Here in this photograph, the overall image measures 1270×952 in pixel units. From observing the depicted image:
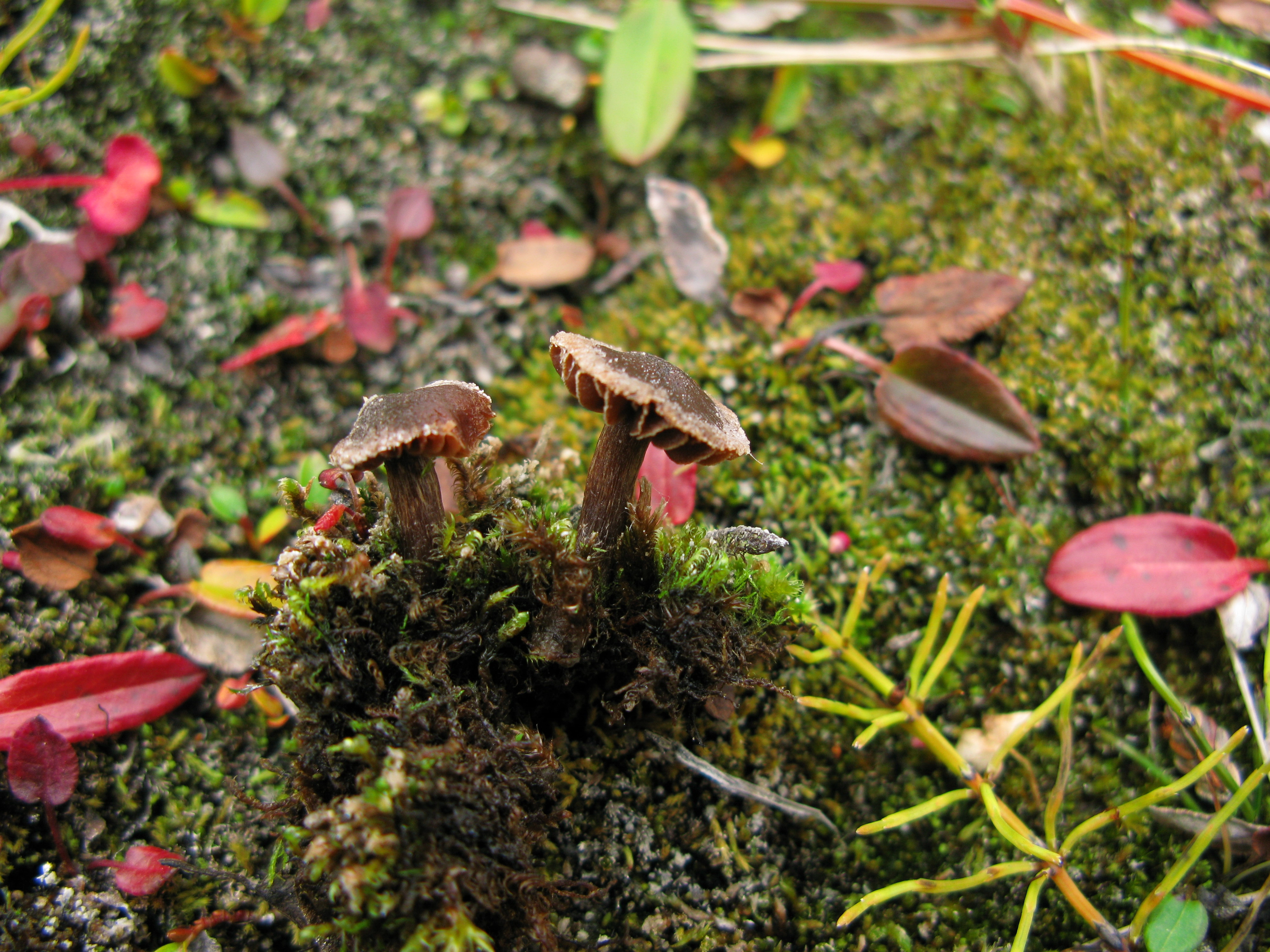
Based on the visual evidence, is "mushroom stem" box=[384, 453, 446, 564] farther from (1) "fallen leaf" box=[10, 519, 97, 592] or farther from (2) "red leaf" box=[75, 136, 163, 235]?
(2) "red leaf" box=[75, 136, 163, 235]

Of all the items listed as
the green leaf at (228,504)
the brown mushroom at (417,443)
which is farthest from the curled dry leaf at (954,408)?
the green leaf at (228,504)

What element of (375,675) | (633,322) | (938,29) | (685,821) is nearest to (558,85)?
(633,322)

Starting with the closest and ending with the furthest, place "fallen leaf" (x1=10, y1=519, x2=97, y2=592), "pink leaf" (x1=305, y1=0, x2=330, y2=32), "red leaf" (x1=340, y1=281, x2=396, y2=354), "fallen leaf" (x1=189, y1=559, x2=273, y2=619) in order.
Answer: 1. "fallen leaf" (x1=10, y1=519, x2=97, y2=592)
2. "fallen leaf" (x1=189, y1=559, x2=273, y2=619)
3. "red leaf" (x1=340, y1=281, x2=396, y2=354)
4. "pink leaf" (x1=305, y1=0, x2=330, y2=32)

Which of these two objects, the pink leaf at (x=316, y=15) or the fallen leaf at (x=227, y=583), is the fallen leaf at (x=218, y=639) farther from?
the pink leaf at (x=316, y=15)

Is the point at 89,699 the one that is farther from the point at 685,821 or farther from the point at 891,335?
the point at 891,335

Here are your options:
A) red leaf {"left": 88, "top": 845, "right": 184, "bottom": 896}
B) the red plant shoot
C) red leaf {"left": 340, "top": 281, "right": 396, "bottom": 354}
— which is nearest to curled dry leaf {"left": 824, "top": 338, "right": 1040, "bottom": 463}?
red leaf {"left": 340, "top": 281, "right": 396, "bottom": 354}
